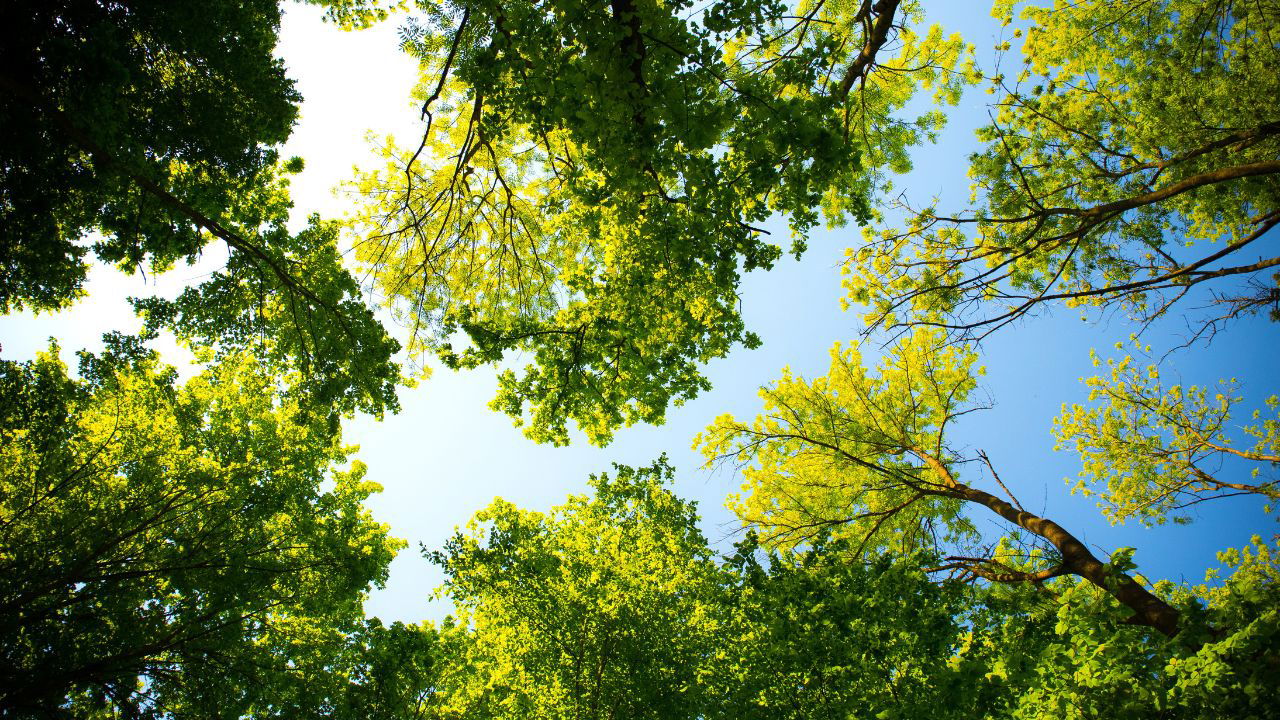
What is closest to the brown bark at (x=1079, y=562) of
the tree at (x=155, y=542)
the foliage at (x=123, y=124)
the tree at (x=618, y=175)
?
the tree at (x=618, y=175)

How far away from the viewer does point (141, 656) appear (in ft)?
19.5

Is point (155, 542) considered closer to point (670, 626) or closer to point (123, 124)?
point (123, 124)

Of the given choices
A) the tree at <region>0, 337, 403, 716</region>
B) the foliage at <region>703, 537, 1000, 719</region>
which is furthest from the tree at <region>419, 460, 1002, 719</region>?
the tree at <region>0, 337, 403, 716</region>

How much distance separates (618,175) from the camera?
4.76 metres

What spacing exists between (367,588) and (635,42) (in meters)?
10.2

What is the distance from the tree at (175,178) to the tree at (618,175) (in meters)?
1.62

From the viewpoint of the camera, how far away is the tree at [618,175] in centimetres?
423

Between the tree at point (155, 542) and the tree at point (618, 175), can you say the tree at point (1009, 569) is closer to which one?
the tree at point (618, 175)

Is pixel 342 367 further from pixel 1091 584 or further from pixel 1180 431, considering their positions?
pixel 1180 431

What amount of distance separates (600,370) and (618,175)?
3818 millimetres

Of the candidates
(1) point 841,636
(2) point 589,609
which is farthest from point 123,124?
(1) point 841,636

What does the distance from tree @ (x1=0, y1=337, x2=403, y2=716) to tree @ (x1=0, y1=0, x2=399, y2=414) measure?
0.81 m

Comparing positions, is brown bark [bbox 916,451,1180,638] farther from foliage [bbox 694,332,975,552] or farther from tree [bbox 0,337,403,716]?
tree [bbox 0,337,403,716]

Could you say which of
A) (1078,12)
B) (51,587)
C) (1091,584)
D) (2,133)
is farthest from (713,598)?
(1078,12)
